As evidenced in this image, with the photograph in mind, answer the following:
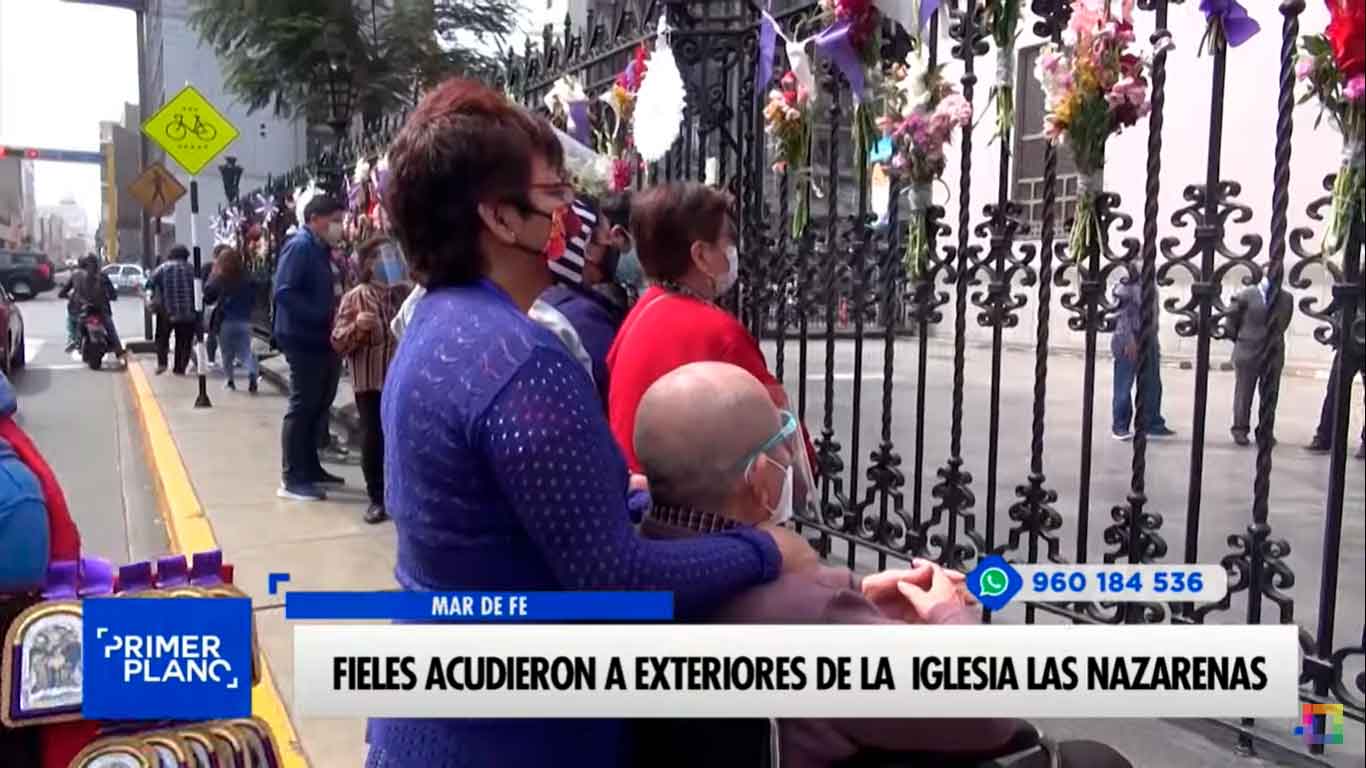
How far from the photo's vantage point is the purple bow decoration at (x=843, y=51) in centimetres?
404

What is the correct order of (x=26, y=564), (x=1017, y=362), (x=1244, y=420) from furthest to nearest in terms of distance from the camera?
(x=1017, y=362), (x=1244, y=420), (x=26, y=564)

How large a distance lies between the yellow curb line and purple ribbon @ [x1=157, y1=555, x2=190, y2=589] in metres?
0.39

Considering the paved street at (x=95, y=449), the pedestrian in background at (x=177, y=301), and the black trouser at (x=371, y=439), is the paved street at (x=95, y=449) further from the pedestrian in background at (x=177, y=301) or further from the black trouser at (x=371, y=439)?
the black trouser at (x=371, y=439)

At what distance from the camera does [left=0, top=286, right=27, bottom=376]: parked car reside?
13.0m

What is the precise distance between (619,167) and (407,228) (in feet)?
13.0

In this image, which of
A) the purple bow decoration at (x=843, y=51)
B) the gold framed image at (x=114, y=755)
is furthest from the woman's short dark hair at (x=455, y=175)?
the purple bow decoration at (x=843, y=51)

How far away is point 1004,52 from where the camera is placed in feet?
11.8

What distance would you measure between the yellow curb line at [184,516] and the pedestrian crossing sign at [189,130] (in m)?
2.74

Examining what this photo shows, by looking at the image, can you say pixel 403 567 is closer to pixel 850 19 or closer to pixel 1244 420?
pixel 850 19

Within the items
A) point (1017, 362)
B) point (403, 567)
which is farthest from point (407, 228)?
point (1017, 362)

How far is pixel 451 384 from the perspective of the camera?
161 cm

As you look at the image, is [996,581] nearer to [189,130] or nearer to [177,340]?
[189,130]

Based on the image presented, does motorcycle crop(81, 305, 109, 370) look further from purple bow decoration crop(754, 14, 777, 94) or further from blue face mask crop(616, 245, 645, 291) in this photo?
blue face mask crop(616, 245, 645, 291)

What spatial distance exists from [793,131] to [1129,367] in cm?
375
